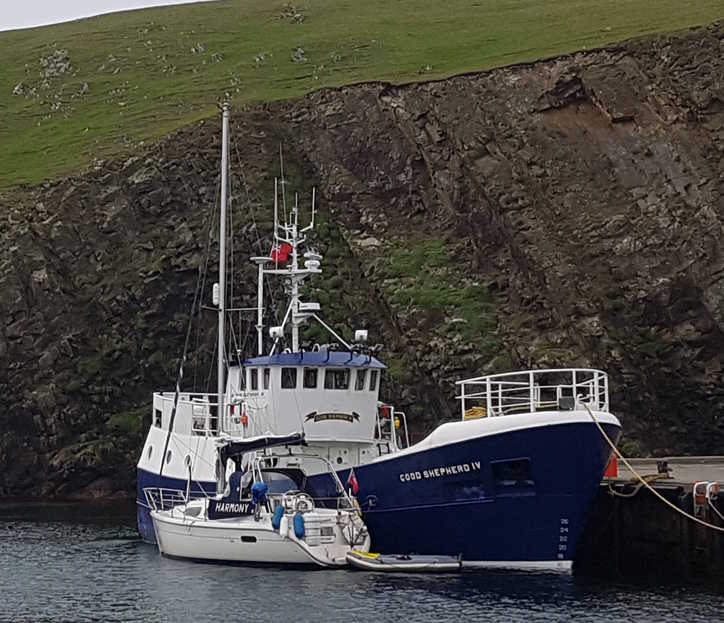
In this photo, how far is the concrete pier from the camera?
118 ft

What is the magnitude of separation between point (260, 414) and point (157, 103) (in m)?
47.0

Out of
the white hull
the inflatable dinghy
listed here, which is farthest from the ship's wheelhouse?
the inflatable dinghy

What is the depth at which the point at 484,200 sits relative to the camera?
203 feet

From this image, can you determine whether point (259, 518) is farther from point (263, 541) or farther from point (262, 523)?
point (263, 541)

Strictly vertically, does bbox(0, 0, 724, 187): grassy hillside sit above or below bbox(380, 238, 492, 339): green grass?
above

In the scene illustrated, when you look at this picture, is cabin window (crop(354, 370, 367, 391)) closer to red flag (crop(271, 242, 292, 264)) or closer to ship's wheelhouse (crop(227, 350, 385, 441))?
ship's wheelhouse (crop(227, 350, 385, 441))

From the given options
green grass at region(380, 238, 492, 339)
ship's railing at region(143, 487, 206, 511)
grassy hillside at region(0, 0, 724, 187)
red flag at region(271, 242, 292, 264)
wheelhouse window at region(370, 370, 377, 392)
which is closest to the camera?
wheelhouse window at region(370, 370, 377, 392)

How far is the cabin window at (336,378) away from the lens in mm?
39094

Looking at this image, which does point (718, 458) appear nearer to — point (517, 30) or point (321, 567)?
point (321, 567)

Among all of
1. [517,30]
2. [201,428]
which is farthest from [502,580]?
[517,30]

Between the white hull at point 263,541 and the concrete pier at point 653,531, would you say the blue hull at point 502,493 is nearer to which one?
the white hull at point 263,541

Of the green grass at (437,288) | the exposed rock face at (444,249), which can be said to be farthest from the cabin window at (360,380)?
the green grass at (437,288)

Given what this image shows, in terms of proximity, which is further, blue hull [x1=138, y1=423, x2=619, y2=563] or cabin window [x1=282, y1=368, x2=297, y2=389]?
cabin window [x1=282, y1=368, x2=297, y2=389]

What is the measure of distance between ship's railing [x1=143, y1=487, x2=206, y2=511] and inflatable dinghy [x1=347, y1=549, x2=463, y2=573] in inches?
304
